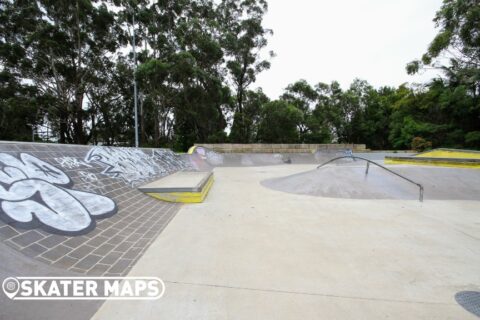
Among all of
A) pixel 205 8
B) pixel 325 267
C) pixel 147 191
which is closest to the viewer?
pixel 325 267

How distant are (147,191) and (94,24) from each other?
2314cm

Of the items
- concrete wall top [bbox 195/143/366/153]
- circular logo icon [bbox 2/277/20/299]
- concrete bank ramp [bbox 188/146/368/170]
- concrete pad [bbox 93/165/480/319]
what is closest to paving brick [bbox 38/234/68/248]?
circular logo icon [bbox 2/277/20/299]

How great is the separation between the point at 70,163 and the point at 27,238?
2460 mm

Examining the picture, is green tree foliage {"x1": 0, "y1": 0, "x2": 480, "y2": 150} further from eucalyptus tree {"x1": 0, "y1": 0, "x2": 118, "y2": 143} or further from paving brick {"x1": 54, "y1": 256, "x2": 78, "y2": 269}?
paving brick {"x1": 54, "y1": 256, "x2": 78, "y2": 269}

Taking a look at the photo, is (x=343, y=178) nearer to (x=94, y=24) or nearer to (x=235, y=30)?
(x=235, y=30)

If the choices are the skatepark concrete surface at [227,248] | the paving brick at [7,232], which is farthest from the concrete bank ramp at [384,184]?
the paving brick at [7,232]

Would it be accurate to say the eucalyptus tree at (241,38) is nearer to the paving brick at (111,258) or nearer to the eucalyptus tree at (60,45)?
the eucalyptus tree at (60,45)

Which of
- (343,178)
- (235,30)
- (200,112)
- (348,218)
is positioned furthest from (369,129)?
(348,218)

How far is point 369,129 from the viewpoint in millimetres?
32969

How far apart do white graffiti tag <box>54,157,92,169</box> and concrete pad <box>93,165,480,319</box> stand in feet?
8.20

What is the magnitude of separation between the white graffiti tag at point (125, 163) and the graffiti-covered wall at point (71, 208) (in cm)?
8

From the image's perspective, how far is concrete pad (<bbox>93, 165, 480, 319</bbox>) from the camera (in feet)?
6.53

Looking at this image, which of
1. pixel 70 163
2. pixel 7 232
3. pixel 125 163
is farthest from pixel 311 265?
pixel 125 163

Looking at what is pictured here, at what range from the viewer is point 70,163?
179 inches
